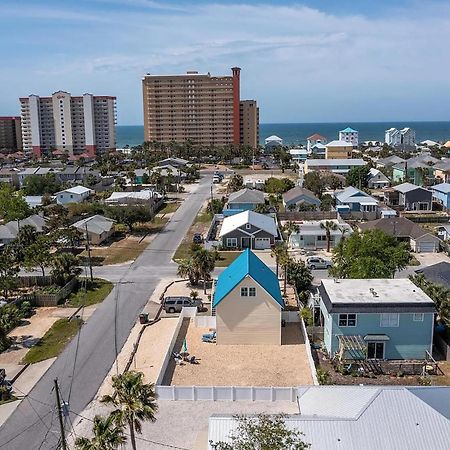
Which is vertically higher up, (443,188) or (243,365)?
(443,188)

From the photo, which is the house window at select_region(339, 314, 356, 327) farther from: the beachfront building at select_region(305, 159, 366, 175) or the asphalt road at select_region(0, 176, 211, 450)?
the beachfront building at select_region(305, 159, 366, 175)

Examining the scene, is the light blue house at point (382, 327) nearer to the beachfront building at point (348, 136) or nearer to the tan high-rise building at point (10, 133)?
the beachfront building at point (348, 136)

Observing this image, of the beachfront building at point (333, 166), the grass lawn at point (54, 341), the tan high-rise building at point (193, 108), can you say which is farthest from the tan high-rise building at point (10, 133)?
the grass lawn at point (54, 341)

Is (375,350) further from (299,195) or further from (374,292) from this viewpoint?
(299,195)

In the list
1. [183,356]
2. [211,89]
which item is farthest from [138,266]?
[211,89]

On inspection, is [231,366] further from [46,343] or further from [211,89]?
[211,89]

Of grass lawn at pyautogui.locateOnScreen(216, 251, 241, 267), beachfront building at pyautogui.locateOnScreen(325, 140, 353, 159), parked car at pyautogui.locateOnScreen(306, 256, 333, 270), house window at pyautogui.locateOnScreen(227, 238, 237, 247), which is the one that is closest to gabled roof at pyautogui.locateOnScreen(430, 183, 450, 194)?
parked car at pyautogui.locateOnScreen(306, 256, 333, 270)

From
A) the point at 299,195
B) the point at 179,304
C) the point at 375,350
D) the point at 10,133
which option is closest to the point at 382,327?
the point at 375,350
